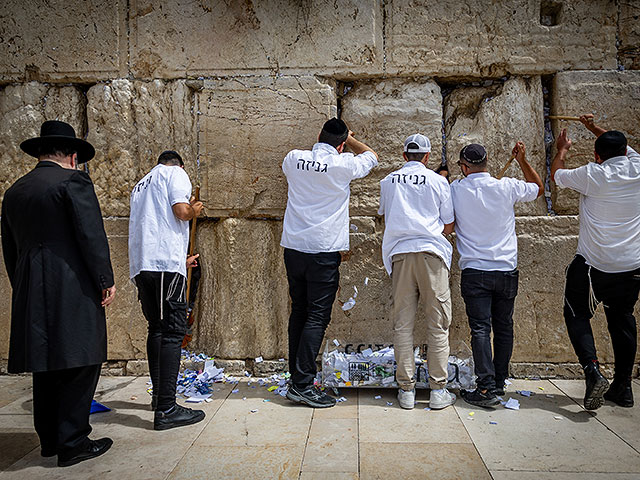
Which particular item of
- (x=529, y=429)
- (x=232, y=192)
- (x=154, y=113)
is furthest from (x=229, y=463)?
(x=154, y=113)

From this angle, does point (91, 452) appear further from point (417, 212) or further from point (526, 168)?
point (526, 168)

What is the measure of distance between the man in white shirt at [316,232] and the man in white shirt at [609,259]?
64.9 inches

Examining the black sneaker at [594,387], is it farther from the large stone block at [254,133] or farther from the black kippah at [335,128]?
the large stone block at [254,133]

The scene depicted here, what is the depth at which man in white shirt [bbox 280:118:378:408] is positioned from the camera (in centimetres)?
356

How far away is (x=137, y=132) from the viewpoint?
4.49m

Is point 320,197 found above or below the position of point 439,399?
→ above

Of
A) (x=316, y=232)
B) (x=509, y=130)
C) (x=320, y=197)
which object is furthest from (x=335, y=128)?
(x=509, y=130)

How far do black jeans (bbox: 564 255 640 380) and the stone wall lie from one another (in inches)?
26.7

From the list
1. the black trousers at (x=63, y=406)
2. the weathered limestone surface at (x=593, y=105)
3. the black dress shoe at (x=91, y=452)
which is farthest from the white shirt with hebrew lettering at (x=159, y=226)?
the weathered limestone surface at (x=593, y=105)

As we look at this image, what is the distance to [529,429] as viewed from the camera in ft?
10.2

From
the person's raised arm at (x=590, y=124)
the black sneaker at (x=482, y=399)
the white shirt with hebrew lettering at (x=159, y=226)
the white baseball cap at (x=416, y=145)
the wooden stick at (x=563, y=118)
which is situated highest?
the wooden stick at (x=563, y=118)

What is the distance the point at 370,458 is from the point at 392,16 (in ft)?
11.9

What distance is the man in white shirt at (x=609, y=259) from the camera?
135 inches

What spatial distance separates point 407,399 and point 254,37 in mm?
3354
